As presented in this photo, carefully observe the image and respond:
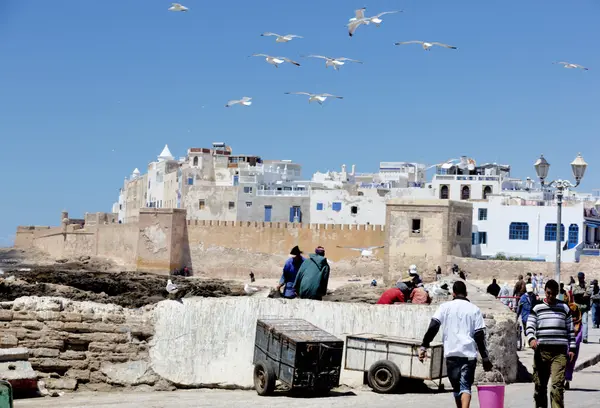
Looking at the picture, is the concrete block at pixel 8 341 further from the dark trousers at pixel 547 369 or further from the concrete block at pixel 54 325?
the dark trousers at pixel 547 369

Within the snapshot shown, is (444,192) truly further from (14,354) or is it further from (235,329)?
(14,354)

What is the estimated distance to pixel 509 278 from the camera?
36281mm

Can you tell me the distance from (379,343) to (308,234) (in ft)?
113

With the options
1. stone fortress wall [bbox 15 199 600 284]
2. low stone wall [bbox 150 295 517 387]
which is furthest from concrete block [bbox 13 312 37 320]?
stone fortress wall [bbox 15 199 600 284]

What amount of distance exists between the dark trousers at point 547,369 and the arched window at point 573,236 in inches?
1286

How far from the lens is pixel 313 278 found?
9.44 m

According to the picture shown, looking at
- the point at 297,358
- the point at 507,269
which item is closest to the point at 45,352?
the point at 297,358

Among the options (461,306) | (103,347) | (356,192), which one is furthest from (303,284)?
(356,192)

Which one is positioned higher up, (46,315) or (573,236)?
(573,236)

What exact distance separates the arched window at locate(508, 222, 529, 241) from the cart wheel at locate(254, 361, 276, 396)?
107 ft

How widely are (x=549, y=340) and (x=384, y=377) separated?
5.38 feet

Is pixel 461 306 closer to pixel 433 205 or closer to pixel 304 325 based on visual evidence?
pixel 304 325

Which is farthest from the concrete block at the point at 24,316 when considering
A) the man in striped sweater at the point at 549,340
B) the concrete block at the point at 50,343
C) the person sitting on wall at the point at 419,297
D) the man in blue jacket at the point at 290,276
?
the man in striped sweater at the point at 549,340

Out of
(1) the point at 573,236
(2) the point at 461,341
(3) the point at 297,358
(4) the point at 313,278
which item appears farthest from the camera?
(1) the point at 573,236
